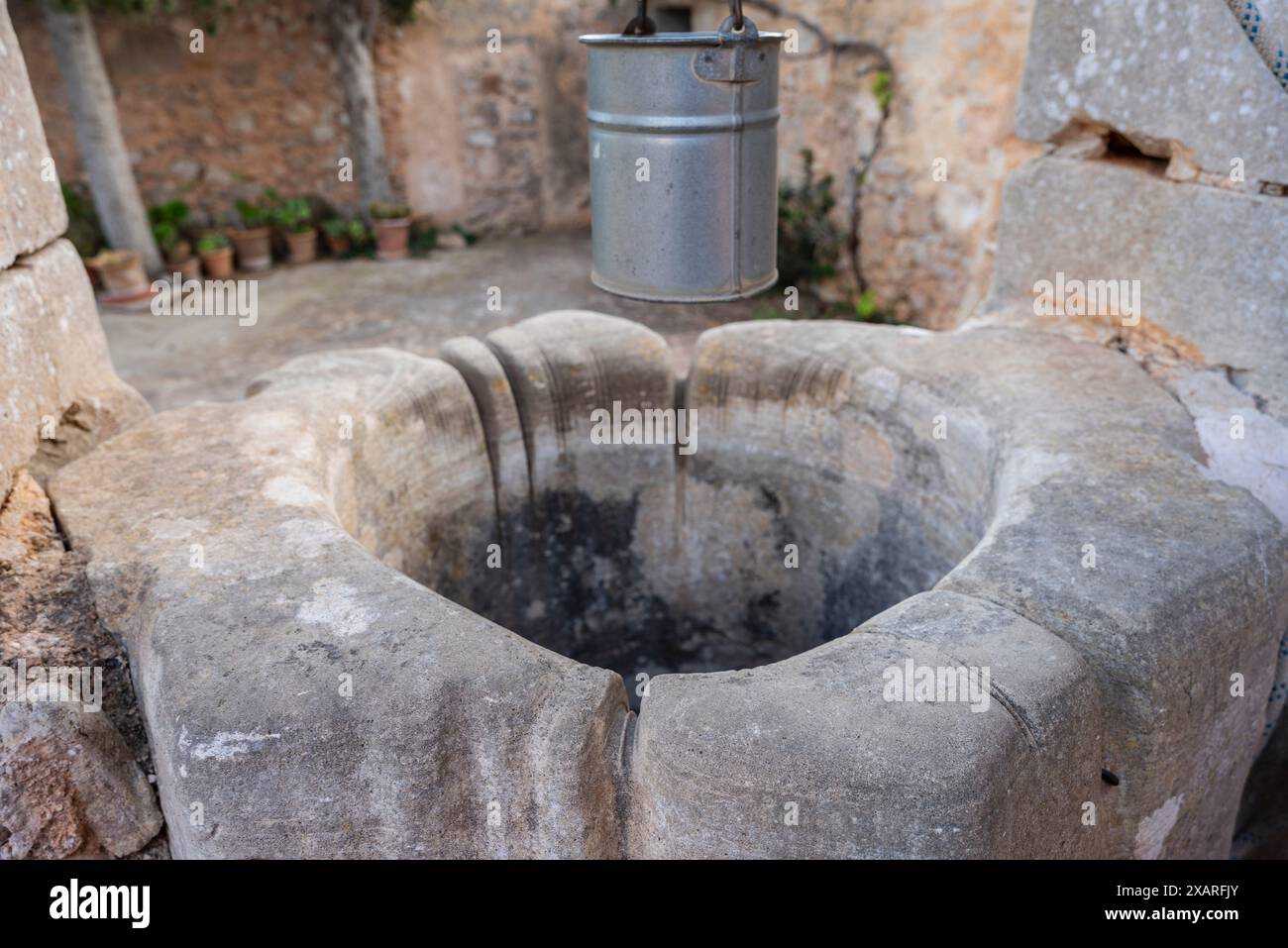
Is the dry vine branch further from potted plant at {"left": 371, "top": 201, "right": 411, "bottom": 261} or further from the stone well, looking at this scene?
the stone well

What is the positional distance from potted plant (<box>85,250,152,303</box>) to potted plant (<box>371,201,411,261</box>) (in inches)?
83.7

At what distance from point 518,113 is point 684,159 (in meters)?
8.75

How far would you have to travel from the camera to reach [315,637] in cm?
A: 173

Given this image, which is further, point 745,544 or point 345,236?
point 345,236

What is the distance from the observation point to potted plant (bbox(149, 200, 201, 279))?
9.02 meters

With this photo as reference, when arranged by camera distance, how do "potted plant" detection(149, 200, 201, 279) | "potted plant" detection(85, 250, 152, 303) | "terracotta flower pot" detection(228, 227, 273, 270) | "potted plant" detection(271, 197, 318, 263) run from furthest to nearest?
"potted plant" detection(271, 197, 318, 263), "terracotta flower pot" detection(228, 227, 273, 270), "potted plant" detection(149, 200, 201, 279), "potted plant" detection(85, 250, 152, 303)

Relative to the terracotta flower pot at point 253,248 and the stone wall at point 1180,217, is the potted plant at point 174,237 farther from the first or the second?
the stone wall at point 1180,217

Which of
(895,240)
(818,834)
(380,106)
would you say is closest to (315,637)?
(818,834)

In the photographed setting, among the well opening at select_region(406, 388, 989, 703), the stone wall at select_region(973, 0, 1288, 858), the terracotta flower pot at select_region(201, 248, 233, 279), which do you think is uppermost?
the stone wall at select_region(973, 0, 1288, 858)

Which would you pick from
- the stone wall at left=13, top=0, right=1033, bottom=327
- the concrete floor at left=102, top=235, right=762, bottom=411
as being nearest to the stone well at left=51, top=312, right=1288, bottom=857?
the concrete floor at left=102, top=235, right=762, bottom=411

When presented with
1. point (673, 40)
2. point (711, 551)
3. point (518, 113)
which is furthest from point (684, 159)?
point (518, 113)

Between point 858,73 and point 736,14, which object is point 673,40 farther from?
point 858,73

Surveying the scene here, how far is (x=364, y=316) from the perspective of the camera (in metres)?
7.94
